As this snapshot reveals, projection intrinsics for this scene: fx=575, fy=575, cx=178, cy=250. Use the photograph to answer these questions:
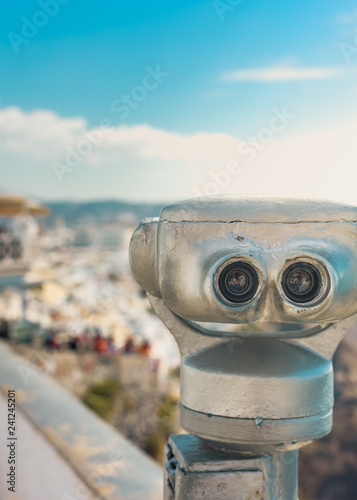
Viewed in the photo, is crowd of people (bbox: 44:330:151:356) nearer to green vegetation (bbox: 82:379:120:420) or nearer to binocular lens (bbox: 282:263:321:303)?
green vegetation (bbox: 82:379:120:420)

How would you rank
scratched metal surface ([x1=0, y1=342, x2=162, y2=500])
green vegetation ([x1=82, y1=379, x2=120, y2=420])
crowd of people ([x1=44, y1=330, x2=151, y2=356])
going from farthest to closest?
crowd of people ([x1=44, y1=330, x2=151, y2=356]) < green vegetation ([x1=82, y1=379, x2=120, y2=420]) < scratched metal surface ([x1=0, y1=342, x2=162, y2=500])

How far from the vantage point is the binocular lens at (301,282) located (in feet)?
2.24

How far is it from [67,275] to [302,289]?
41.5 ft

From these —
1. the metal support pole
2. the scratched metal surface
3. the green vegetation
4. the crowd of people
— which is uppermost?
the metal support pole

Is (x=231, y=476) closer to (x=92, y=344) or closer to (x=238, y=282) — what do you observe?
(x=238, y=282)

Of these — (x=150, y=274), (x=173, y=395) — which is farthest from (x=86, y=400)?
(x=150, y=274)

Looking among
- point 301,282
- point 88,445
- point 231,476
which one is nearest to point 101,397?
point 88,445

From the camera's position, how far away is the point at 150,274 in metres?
0.80

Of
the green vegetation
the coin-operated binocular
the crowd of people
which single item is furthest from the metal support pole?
the crowd of people

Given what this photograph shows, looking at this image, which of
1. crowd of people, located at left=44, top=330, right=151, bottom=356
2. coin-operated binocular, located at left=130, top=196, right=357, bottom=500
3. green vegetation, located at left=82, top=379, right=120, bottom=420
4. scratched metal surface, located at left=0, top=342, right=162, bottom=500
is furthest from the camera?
crowd of people, located at left=44, top=330, right=151, bottom=356

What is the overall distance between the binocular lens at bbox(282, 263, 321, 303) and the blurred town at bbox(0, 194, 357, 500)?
305 centimetres

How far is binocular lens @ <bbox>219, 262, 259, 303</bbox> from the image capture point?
687mm

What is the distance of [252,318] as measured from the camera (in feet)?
2.24

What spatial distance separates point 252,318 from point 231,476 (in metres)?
0.21
